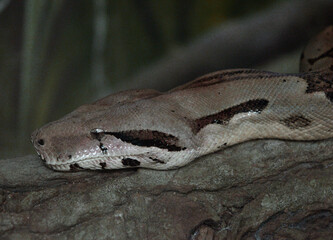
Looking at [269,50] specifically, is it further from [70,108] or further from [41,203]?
[41,203]

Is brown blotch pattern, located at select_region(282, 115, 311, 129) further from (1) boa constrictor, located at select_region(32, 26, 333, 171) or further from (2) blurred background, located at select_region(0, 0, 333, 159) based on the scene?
(2) blurred background, located at select_region(0, 0, 333, 159)

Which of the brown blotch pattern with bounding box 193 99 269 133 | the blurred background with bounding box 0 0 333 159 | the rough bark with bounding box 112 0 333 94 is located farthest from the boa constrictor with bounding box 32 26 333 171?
the rough bark with bounding box 112 0 333 94

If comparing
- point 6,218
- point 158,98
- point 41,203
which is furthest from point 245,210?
→ point 6,218

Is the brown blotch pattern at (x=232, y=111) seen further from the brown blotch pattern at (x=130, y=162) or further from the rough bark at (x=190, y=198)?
the brown blotch pattern at (x=130, y=162)

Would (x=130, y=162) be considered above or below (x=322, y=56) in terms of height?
below

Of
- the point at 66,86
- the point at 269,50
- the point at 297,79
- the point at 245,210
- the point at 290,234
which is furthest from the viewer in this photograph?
the point at 269,50

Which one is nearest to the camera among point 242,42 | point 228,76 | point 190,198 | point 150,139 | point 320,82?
point 190,198

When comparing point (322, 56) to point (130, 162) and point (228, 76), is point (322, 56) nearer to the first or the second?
point (228, 76)

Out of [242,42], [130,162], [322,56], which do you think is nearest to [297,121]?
[130,162]
